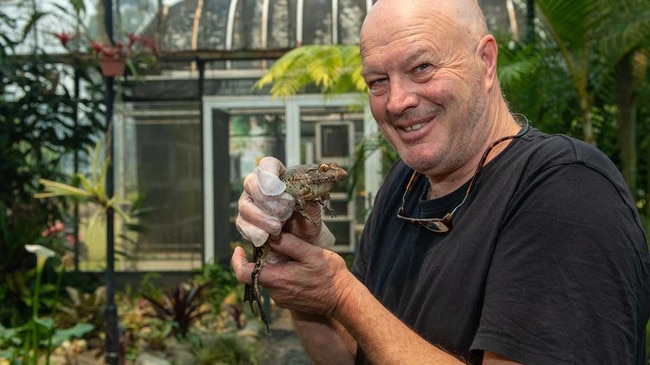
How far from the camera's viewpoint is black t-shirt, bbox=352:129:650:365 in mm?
1253

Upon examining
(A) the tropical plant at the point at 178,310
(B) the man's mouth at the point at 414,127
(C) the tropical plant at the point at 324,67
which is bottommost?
(A) the tropical plant at the point at 178,310

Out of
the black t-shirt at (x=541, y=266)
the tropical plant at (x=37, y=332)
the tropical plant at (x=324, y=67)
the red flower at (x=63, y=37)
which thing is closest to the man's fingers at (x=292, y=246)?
the black t-shirt at (x=541, y=266)

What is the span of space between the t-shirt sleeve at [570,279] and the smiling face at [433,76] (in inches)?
13.0

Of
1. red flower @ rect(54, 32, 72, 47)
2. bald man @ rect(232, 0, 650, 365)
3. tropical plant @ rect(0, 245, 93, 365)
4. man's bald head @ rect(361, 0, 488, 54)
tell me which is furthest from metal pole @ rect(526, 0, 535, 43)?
red flower @ rect(54, 32, 72, 47)

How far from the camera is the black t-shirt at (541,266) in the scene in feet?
4.11

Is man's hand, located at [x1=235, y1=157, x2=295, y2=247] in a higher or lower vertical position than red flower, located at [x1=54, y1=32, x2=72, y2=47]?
lower

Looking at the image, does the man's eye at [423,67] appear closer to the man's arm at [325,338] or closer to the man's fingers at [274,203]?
the man's fingers at [274,203]

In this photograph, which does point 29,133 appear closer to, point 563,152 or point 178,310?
point 178,310

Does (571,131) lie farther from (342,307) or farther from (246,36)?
(342,307)

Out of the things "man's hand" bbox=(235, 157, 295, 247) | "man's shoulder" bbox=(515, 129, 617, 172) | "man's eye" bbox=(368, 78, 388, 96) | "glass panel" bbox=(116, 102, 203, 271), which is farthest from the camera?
"glass panel" bbox=(116, 102, 203, 271)

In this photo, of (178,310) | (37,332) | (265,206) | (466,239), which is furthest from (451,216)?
(178,310)

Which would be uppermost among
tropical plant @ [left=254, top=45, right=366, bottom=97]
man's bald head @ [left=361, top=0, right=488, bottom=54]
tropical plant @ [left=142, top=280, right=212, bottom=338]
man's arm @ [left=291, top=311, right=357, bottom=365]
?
tropical plant @ [left=254, top=45, right=366, bottom=97]

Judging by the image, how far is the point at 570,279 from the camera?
1265mm

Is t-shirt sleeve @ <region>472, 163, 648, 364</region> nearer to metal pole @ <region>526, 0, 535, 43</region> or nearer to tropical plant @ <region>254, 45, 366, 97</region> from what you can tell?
tropical plant @ <region>254, 45, 366, 97</region>
